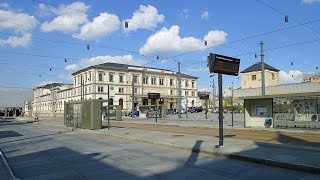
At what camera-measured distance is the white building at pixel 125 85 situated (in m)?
118

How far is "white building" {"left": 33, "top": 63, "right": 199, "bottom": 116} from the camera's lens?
388 feet

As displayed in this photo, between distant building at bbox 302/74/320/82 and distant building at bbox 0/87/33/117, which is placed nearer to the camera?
distant building at bbox 302/74/320/82

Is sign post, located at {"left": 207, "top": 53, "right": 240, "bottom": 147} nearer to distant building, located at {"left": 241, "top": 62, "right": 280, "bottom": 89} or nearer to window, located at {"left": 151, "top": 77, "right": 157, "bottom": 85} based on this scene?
distant building, located at {"left": 241, "top": 62, "right": 280, "bottom": 89}

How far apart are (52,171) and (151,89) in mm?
119465

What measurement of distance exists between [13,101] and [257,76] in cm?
10765

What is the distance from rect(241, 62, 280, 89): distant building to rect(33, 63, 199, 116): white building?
33.6 m

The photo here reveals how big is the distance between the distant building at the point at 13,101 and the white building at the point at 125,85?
54.0ft

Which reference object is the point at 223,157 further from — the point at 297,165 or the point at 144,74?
the point at 144,74

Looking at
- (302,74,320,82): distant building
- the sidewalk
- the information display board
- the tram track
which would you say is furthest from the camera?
(302,74,320,82): distant building

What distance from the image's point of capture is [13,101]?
15488cm

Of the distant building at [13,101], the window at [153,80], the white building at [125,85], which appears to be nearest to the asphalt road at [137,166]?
the white building at [125,85]

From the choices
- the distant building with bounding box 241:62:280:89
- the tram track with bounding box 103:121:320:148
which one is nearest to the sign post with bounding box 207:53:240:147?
the tram track with bounding box 103:121:320:148

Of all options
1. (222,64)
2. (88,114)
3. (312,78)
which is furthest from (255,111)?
(312,78)

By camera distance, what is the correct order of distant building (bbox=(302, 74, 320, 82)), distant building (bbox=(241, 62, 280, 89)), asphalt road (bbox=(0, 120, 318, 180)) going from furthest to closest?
1. distant building (bbox=(241, 62, 280, 89))
2. distant building (bbox=(302, 74, 320, 82))
3. asphalt road (bbox=(0, 120, 318, 180))
